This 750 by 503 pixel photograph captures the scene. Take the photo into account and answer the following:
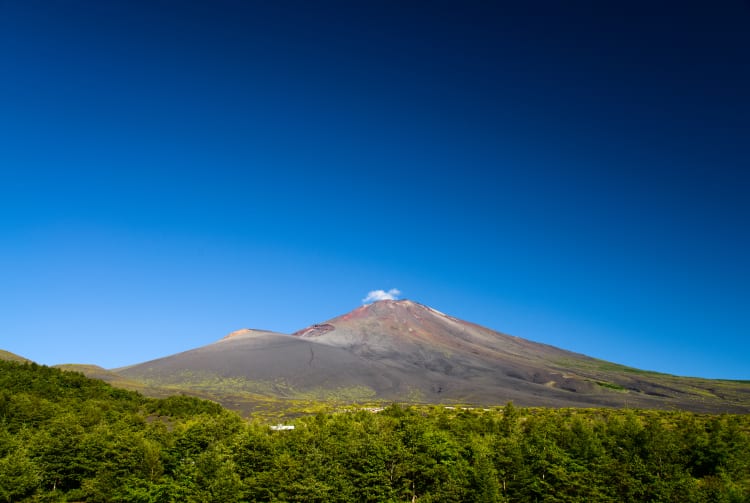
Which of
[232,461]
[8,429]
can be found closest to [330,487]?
[232,461]

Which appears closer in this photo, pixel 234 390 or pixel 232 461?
pixel 232 461

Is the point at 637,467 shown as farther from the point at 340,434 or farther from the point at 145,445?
the point at 145,445

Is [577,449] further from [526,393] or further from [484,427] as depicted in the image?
[526,393]

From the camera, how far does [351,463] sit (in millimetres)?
63969

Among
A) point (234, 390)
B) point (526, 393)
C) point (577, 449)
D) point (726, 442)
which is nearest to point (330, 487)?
point (577, 449)

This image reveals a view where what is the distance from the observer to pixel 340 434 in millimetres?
74438

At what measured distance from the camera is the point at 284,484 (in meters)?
57.2

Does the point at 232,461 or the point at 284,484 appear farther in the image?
the point at 232,461

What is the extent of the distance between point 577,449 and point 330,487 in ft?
117

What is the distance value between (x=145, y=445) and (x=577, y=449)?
194 feet

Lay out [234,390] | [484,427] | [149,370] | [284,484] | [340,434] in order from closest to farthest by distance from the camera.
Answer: [284,484] → [340,434] → [484,427] → [234,390] → [149,370]

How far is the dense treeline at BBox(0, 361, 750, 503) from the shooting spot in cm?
5681

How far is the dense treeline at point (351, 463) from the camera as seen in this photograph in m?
56.8

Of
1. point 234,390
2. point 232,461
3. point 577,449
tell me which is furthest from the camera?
point 234,390
